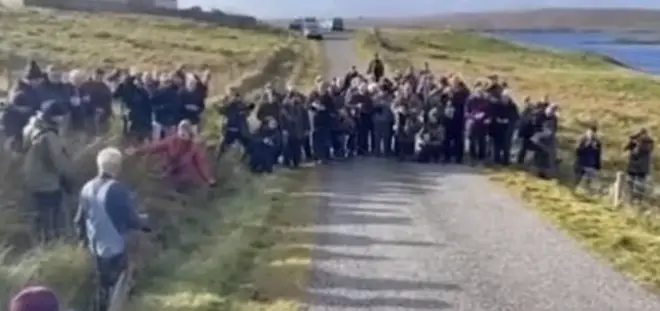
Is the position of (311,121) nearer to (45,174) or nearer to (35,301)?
(45,174)

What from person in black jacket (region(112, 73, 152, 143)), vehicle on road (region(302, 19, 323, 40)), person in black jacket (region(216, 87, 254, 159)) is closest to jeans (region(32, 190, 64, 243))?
person in black jacket (region(112, 73, 152, 143))

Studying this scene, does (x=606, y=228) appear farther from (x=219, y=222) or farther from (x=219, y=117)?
(x=219, y=117)

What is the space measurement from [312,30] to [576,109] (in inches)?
1789

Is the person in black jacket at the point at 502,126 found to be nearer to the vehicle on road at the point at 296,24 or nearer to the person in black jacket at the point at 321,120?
the person in black jacket at the point at 321,120

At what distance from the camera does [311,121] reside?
2217cm

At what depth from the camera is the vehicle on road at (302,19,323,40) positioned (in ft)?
261

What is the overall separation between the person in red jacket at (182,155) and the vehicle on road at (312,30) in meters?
60.3

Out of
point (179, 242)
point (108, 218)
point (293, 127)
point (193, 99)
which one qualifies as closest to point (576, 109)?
point (293, 127)

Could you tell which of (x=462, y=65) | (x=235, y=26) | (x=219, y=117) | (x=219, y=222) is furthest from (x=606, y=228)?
(x=235, y=26)

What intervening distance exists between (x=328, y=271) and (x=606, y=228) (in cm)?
475

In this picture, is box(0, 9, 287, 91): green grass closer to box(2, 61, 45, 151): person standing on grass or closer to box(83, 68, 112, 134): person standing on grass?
box(83, 68, 112, 134): person standing on grass

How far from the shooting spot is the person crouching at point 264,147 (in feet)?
68.1

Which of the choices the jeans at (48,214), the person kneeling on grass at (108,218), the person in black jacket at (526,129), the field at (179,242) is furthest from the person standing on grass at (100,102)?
the person kneeling on grass at (108,218)

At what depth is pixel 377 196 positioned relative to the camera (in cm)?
1892
